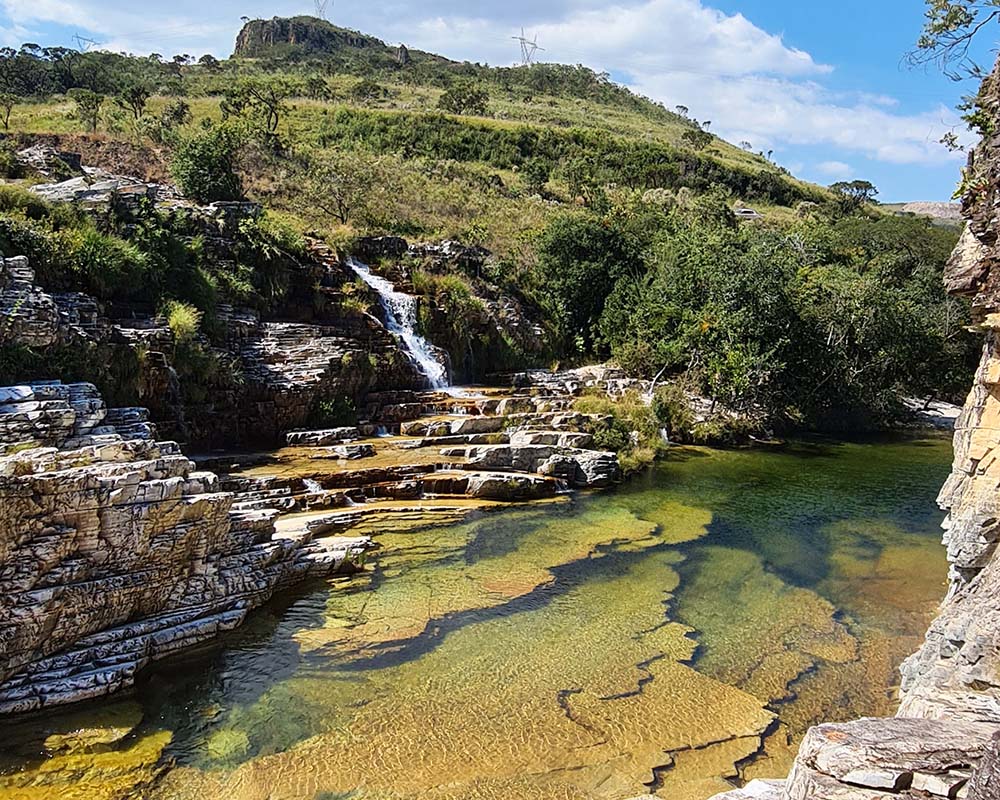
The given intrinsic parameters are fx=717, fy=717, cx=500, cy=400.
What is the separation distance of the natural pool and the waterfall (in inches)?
445

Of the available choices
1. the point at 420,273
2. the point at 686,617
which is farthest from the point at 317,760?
the point at 420,273

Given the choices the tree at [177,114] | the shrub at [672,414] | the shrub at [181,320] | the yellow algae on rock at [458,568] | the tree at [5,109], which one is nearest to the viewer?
the yellow algae on rock at [458,568]

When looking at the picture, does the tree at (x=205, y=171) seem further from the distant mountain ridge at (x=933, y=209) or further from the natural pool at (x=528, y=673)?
the distant mountain ridge at (x=933, y=209)

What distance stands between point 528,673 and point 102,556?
20.3 feet

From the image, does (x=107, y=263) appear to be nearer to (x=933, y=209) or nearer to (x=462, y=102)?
(x=462, y=102)

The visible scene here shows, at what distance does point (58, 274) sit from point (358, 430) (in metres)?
8.81

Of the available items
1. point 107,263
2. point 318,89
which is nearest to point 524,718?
point 107,263

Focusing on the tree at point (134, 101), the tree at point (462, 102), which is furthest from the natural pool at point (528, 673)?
the tree at point (462, 102)

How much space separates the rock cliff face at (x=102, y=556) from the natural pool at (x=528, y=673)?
23.2 inches

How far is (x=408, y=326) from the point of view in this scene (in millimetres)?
28328

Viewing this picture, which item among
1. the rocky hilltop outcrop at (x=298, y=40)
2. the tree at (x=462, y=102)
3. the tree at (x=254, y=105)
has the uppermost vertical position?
the rocky hilltop outcrop at (x=298, y=40)

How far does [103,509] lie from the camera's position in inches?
395

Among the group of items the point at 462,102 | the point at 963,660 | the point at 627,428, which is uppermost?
the point at 462,102

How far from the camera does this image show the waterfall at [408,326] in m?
27.1
